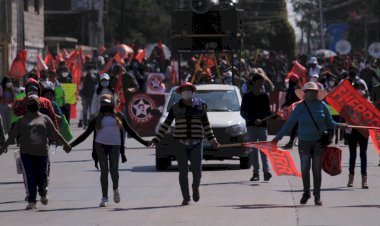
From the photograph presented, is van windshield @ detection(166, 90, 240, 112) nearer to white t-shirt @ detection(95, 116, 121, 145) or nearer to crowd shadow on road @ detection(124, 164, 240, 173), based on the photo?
crowd shadow on road @ detection(124, 164, 240, 173)

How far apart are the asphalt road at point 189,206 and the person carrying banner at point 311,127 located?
346mm

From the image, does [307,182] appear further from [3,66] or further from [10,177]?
[3,66]

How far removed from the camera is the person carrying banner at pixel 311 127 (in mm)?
16594

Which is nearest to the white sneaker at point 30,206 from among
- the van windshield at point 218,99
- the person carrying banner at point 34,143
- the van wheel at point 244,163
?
the person carrying banner at point 34,143

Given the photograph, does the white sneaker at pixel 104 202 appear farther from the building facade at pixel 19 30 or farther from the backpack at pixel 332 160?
the building facade at pixel 19 30

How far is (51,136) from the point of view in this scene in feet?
55.5

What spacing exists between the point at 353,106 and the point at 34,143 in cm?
480

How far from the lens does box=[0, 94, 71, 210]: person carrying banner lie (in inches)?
656

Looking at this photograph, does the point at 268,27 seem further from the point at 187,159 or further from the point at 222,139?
the point at 187,159

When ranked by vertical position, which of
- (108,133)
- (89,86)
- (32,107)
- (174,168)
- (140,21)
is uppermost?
(32,107)

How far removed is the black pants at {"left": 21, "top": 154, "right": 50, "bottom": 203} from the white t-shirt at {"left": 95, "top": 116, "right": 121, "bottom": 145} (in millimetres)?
738

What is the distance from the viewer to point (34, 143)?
54.7ft

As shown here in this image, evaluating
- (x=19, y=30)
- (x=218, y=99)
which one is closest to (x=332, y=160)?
(x=218, y=99)

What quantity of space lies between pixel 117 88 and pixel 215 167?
9.22m
